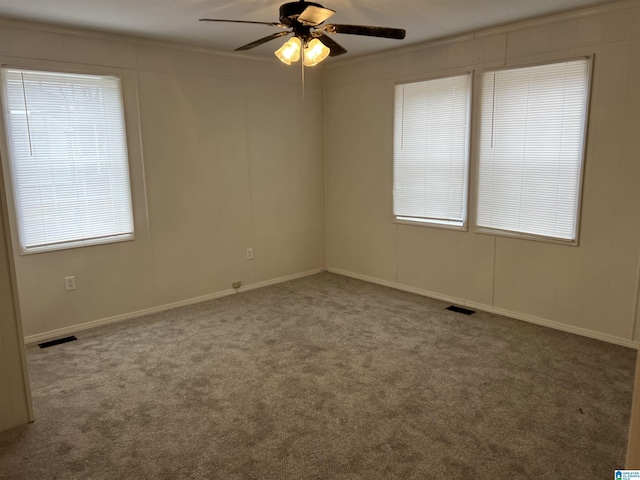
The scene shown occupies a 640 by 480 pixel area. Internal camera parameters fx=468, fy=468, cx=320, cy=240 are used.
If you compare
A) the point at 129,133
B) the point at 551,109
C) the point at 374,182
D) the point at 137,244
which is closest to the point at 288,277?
the point at 374,182

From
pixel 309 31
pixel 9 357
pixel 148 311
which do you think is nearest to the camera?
pixel 9 357

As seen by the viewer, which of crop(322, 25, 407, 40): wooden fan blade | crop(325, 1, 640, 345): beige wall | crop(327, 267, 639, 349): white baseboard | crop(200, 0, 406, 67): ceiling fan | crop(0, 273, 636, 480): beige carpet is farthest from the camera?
crop(327, 267, 639, 349): white baseboard

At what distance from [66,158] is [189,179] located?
1121 mm

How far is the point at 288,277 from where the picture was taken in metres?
5.67

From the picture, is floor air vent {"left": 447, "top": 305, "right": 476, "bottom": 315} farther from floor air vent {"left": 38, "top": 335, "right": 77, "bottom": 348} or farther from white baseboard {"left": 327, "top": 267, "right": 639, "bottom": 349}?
floor air vent {"left": 38, "top": 335, "right": 77, "bottom": 348}

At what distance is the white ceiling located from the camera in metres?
3.27

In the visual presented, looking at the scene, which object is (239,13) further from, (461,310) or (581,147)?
(461,310)

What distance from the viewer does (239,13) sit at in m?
3.52

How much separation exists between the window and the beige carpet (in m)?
0.92

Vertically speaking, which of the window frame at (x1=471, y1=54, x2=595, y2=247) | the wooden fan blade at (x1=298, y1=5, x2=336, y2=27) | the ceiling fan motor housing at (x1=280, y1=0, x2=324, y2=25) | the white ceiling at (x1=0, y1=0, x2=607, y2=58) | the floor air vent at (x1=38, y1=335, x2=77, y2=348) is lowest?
the floor air vent at (x1=38, y1=335, x2=77, y2=348)

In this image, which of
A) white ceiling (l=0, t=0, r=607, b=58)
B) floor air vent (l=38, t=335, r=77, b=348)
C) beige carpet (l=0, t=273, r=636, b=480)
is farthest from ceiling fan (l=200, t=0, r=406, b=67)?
floor air vent (l=38, t=335, r=77, b=348)

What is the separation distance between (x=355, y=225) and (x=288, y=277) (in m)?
1.03

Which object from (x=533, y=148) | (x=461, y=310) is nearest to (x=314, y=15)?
(x=533, y=148)

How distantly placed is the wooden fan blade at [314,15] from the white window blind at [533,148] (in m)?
2.21
